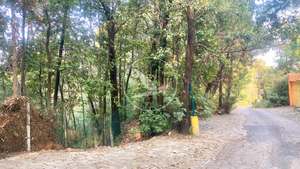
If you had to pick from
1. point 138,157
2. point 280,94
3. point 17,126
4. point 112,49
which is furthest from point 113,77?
point 280,94

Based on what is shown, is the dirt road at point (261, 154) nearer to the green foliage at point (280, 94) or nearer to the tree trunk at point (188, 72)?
the tree trunk at point (188, 72)

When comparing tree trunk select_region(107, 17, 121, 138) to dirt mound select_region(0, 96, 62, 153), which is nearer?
dirt mound select_region(0, 96, 62, 153)

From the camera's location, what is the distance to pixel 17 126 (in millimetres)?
5965

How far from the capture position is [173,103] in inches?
347

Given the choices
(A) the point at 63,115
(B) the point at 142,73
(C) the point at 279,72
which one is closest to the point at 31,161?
(A) the point at 63,115

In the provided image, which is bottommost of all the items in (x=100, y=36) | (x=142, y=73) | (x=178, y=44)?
(x=142, y=73)

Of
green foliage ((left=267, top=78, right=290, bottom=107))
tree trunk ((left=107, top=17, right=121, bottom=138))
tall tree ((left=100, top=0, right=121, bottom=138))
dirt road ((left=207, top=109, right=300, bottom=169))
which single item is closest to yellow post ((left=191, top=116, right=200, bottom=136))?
dirt road ((left=207, top=109, right=300, bottom=169))

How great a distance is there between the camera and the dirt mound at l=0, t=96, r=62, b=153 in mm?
5750

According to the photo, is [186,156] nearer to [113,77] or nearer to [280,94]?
[113,77]

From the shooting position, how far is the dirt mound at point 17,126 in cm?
575

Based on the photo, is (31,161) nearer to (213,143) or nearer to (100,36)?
(213,143)

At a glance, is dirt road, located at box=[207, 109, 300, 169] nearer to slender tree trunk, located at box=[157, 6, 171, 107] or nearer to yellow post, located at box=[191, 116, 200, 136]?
yellow post, located at box=[191, 116, 200, 136]

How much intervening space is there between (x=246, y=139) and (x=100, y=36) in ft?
27.2

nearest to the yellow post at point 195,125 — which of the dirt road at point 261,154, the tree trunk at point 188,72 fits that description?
the tree trunk at point 188,72
